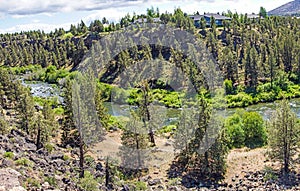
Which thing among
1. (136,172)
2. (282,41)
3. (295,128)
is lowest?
(136,172)

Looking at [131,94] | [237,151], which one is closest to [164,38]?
[131,94]

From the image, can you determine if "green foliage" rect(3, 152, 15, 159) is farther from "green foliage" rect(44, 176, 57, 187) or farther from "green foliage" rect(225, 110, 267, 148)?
"green foliage" rect(225, 110, 267, 148)

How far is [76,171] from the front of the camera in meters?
41.9

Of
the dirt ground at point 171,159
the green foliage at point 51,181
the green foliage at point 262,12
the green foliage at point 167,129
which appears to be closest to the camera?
the green foliage at point 51,181

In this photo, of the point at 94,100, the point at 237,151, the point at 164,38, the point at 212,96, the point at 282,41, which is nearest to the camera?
the point at 237,151

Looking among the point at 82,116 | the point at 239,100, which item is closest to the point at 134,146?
the point at 82,116

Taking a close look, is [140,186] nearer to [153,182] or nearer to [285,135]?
[153,182]

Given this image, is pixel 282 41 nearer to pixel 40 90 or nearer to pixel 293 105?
pixel 293 105

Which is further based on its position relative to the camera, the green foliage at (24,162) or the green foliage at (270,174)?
the green foliage at (270,174)

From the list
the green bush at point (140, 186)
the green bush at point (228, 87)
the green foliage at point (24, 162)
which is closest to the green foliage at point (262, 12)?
the green bush at point (228, 87)

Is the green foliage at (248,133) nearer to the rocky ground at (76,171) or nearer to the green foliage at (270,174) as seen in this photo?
the rocky ground at (76,171)

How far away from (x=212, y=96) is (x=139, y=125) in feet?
153

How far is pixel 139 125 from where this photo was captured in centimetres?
4584

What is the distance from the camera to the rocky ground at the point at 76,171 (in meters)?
Result: 33.1
